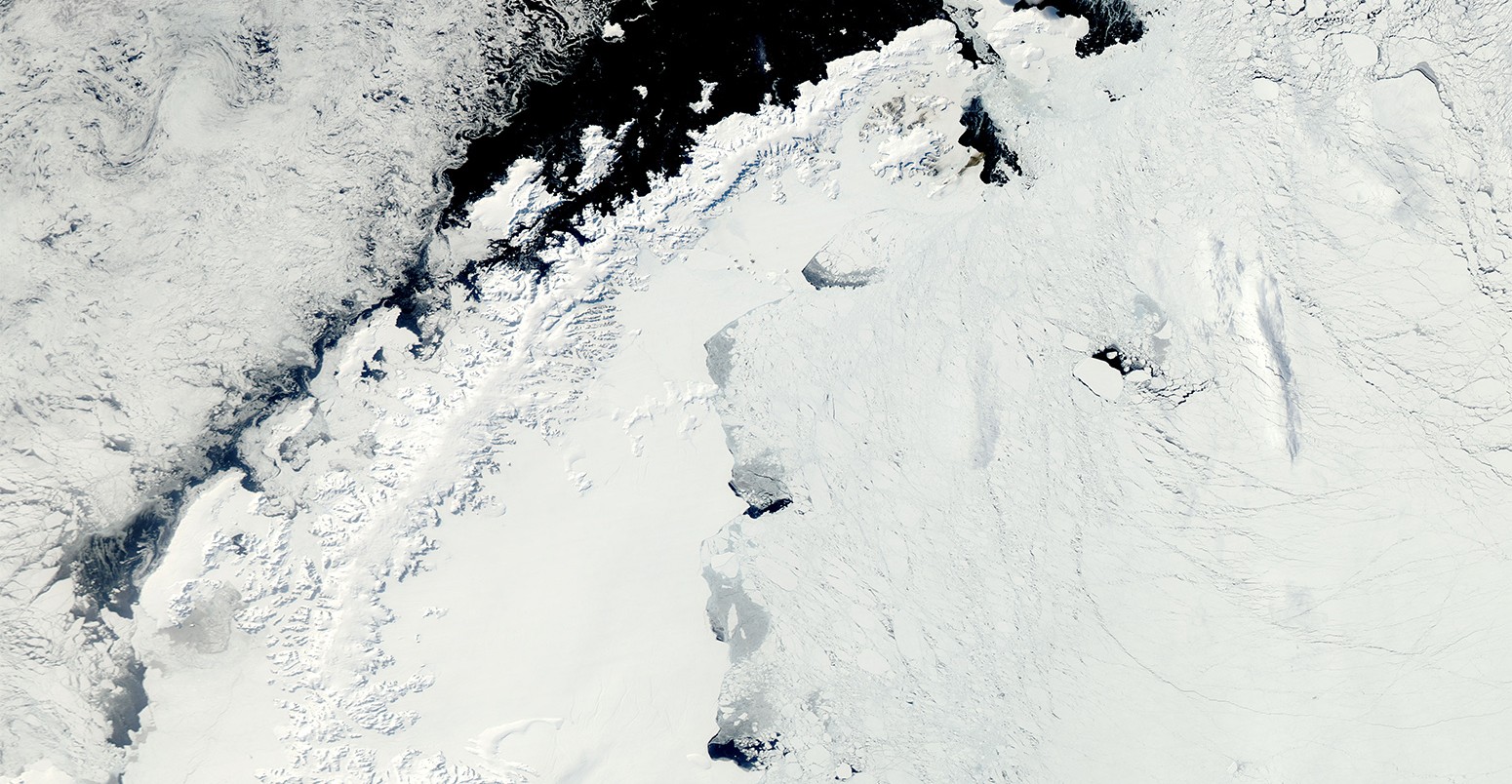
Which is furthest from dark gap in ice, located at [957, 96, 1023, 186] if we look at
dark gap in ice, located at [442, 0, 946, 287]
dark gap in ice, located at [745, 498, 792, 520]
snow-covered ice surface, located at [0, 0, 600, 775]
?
snow-covered ice surface, located at [0, 0, 600, 775]

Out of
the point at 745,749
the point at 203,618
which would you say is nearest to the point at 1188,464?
the point at 745,749

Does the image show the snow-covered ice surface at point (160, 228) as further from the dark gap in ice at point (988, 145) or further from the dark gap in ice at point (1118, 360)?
the dark gap in ice at point (1118, 360)

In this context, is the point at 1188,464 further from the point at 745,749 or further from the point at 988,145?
the point at 745,749

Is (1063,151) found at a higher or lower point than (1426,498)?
higher

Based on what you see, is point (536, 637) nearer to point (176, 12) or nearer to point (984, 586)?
point (984, 586)

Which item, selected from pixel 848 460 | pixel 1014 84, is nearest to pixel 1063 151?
pixel 1014 84

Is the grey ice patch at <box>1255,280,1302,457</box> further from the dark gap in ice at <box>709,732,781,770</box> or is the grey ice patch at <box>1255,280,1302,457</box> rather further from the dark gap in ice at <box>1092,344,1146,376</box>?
the dark gap in ice at <box>709,732,781,770</box>

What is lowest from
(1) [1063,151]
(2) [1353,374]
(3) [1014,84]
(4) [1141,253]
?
(2) [1353,374]
